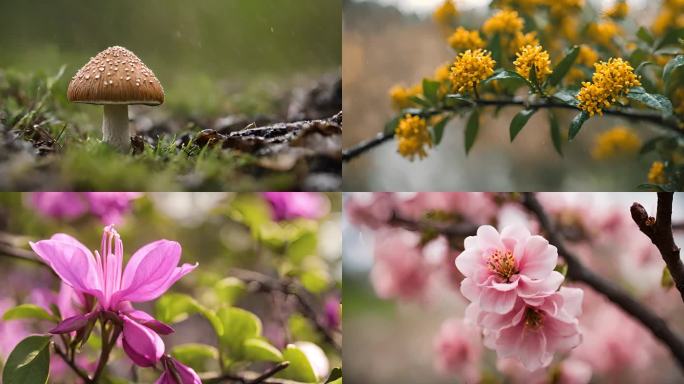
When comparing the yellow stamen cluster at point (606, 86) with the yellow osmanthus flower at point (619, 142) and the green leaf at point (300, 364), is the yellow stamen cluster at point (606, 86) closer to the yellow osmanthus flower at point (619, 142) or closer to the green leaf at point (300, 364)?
the green leaf at point (300, 364)

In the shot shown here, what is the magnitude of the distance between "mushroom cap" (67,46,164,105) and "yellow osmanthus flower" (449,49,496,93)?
13.3 inches

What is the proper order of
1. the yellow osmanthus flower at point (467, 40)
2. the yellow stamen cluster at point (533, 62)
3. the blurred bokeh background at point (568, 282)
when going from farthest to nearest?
the blurred bokeh background at point (568, 282) < the yellow osmanthus flower at point (467, 40) < the yellow stamen cluster at point (533, 62)

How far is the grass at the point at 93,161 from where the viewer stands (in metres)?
0.61

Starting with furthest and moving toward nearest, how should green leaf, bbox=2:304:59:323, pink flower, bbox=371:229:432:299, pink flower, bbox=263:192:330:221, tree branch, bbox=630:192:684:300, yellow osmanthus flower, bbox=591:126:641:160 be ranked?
yellow osmanthus flower, bbox=591:126:641:160 < pink flower, bbox=371:229:432:299 < pink flower, bbox=263:192:330:221 < green leaf, bbox=2:304:59:323 < tree branch, bbox=630:192:684:300

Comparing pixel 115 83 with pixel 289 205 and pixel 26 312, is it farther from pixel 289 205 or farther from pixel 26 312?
pixel 289 205

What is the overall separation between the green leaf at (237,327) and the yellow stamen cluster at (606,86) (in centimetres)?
42

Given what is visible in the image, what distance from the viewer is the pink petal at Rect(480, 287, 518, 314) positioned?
577mm

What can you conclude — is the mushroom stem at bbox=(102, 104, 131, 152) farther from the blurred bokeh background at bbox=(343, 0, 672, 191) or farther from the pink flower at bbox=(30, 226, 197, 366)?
the blurred bokeh background at bbox=(343, 0, 672, 191)

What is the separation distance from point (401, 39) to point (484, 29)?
426 mm

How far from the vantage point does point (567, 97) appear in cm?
76

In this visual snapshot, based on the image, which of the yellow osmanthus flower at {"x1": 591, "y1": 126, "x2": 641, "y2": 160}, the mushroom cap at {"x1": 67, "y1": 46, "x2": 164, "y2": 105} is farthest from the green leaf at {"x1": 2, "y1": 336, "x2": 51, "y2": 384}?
the yellow osmanthus flower at {"x1": 591, "y1": 126, "x2": 641, "y2": 160}

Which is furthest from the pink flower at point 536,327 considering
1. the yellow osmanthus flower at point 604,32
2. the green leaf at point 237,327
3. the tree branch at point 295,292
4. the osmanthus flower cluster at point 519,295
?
the yellow osmanthus flower at point 604,32

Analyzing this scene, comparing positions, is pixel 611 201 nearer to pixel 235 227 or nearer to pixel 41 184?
pixel 235 227

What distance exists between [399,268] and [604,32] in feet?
1.76
